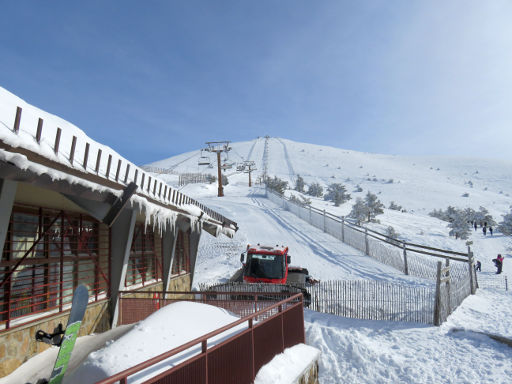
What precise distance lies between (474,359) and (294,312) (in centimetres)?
531

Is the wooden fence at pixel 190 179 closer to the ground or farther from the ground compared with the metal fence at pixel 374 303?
farther from the ground

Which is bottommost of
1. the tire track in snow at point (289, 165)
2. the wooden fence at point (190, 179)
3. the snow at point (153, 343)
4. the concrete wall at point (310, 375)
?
the concrete wall at point (310, 375)

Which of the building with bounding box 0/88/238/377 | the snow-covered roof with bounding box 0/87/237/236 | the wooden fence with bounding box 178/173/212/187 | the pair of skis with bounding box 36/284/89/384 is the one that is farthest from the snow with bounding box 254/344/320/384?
the wooden fence with bounding box 178/173/212/187

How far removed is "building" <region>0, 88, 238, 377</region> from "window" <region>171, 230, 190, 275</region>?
4097 millimetres

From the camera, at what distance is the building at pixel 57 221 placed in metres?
4.75

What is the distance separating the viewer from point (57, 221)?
7719mm

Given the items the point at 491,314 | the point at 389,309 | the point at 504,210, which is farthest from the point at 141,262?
the point at 504,210

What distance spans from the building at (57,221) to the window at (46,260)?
0.02m

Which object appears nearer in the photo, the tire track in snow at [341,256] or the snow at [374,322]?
the snow at [374,322]

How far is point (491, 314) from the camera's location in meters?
13.1

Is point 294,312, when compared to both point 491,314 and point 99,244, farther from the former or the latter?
point 491,314

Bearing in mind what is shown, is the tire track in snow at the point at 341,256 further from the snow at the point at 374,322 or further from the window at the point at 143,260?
the window at the point at 143,260

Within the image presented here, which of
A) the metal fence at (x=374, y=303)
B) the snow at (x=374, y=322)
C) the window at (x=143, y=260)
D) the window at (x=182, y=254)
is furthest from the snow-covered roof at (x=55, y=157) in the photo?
the metal fence at (x=374, y=303)

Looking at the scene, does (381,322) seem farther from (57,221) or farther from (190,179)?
(190,179)
